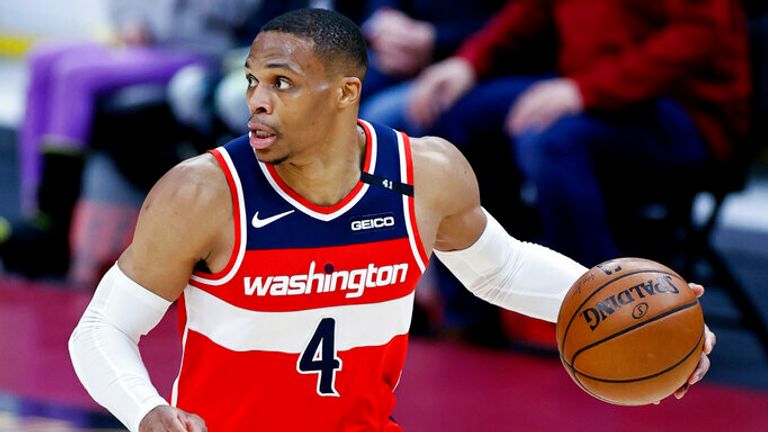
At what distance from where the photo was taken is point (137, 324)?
9.27 ft

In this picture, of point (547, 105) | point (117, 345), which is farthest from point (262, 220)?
point (547, 105)

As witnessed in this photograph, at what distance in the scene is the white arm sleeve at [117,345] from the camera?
8.90 ft

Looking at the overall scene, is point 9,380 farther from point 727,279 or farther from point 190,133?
point 727,279

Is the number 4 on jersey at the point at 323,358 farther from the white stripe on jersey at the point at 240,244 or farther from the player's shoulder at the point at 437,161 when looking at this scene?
the player's shoulder at the point at 437,161

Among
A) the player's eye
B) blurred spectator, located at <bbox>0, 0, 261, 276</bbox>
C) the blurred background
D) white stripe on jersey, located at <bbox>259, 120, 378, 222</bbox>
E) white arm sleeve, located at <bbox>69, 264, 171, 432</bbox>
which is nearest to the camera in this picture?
white arm sleeve, located at <bbox>69, 264, 171, 432</bbox>

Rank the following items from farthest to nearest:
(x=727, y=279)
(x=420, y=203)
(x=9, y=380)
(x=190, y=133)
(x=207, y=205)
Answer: (x=190, y=133) → (x=727, y=279) → (x=9, y=380) → (x=420, y=203) → (x=207, y=205)

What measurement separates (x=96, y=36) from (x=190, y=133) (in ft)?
18.8

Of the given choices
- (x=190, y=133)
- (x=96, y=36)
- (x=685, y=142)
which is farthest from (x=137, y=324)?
(x=96, y=36)

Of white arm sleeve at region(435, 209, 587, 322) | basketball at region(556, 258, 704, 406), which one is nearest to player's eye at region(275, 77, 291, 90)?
white arm sleeve at region(435, 209, 587, 322)

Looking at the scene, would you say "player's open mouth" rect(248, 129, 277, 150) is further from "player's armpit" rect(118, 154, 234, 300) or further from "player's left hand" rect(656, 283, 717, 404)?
"player's left hand" rect(656, 283, 717, 404)

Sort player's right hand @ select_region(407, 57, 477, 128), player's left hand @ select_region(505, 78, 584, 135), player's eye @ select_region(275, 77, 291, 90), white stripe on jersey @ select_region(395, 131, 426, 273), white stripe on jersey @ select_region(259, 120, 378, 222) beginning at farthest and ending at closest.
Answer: player's right hand @ select_region(407, 57, 477, 128) < player's left hand @ select_region(505, 78, 584, 135) < white stripe on jersey @ select_region(395, 131, 426, 273) < white stripe on jersey @ select_region(259, 120, 378, 222) < player's eye @ select_region(275, 77, 291, 90)

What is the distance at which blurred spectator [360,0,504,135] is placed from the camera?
6.03 m

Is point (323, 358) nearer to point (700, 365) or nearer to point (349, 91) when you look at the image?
point (349, 91)

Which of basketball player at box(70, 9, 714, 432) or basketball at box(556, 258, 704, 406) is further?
basketball at box(556, 258, 704, 406)
